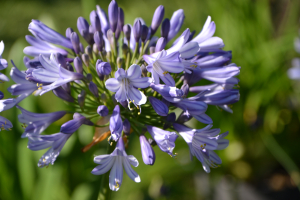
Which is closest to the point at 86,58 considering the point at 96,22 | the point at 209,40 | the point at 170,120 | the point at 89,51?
the point at 89,51

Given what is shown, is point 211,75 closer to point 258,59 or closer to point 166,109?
point 166,109

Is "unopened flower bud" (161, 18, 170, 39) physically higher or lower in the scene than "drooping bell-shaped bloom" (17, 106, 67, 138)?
higher

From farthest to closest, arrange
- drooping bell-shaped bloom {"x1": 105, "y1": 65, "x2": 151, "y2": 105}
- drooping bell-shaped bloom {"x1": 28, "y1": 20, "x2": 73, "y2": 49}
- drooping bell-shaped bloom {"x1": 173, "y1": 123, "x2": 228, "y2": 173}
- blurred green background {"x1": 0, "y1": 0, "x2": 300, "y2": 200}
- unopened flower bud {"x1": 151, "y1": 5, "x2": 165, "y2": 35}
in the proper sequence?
1. blurred green background {"x1": 0, "y1": 0, "x2": 300, "y2": 200}
2. unopened flower bud {"x1": 151, "y1": 5, "x2": 165, "y2": 35}
3. drooping bell-shaped bloom {"x1": 28, "y1": 20, "x2": 73, "y2": 49}
4. drooping bell-shaped bloom {"x1": 173, "y1": 123, "x2": 228, "y2": 173}
5. drooping bell-shaped bloom {"x1": 105, "y1": 65, "x2": 151, "y2": 105}

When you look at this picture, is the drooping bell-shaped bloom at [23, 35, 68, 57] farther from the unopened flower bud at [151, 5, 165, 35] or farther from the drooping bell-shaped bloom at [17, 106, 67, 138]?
the unopened flower bud at [151, 5, 165, 35]

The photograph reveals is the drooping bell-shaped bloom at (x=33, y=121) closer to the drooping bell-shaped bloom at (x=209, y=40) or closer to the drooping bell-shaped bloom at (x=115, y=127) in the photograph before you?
the drooping bell-shaped bloom at (x=115, y=127)

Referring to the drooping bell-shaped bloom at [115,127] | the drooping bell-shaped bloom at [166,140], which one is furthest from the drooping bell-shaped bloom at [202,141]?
the drooping bell-shaped bloom at [115,127]

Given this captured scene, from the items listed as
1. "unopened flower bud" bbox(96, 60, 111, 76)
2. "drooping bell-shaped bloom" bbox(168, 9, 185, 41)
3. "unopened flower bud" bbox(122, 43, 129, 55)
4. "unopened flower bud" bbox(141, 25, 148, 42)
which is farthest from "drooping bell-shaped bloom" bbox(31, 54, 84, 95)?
"drooping bell-shaped bloom" bbox(168, 9, 185, 41)

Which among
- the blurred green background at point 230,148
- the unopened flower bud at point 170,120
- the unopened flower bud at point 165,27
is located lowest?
the blurred green background at point 230,148

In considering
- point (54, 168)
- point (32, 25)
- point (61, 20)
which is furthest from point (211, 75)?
point (61, 20)
